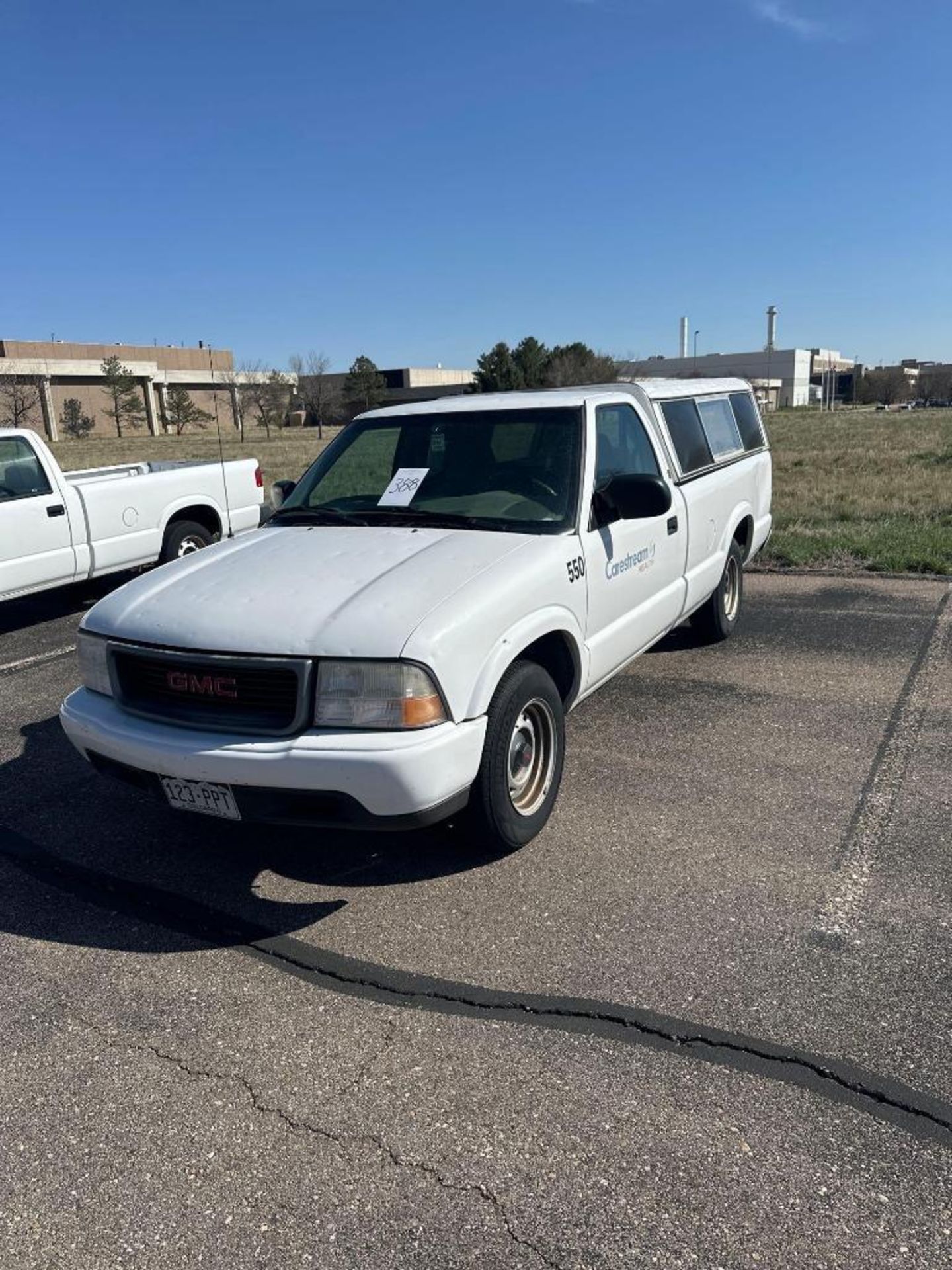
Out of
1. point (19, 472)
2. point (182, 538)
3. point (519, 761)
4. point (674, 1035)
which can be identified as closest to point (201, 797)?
point (519, 761)

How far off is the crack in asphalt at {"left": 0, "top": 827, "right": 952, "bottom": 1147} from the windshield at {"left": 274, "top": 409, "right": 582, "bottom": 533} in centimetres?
192

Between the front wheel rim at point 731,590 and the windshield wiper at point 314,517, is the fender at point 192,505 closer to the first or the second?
the windshield wiper at point 314,517

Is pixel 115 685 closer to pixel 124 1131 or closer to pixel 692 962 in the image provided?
pixel 124 1131

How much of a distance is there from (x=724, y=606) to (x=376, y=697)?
13.8 feet

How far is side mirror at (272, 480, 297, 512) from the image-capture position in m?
5.05

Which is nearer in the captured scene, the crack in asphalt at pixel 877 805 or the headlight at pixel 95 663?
the crack in asphalt at pixel 877 805

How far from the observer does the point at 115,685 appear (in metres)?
3.65

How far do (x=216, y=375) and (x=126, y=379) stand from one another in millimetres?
6090

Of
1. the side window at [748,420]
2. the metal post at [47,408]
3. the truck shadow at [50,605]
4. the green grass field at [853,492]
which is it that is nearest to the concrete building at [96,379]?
the metal post at [47,408]

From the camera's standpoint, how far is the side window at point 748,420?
23.6 feet

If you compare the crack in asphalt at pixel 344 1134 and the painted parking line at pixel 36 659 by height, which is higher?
the painted parking line at pixel 36 659

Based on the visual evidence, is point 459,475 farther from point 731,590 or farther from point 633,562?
point 731,590

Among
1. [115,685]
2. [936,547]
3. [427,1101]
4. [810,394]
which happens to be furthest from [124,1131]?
[810,394]

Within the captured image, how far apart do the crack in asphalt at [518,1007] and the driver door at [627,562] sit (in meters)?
1.76
